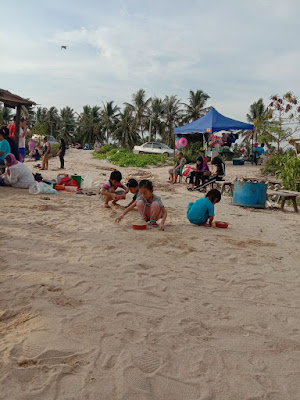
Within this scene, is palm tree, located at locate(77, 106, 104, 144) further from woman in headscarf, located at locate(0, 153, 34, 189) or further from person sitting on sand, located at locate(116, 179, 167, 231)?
person sitting on sand, located at locate(116, 179, 167, 231)

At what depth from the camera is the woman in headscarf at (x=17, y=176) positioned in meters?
8.20

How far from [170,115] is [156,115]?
1717 millimetres

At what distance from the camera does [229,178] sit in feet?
48.5

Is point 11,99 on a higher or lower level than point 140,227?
higher

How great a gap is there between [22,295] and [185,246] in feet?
7.52

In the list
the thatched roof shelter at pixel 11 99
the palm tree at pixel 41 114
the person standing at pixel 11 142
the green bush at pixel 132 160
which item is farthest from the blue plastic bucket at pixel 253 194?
the palm tree at pixel 41 114

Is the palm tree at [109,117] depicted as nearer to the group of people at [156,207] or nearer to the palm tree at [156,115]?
the palm tree at [156,115]

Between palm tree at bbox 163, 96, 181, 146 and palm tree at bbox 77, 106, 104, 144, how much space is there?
9.64m

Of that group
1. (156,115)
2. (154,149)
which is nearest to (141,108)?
(156,115)

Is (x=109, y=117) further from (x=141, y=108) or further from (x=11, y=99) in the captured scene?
(x=11, y=99)

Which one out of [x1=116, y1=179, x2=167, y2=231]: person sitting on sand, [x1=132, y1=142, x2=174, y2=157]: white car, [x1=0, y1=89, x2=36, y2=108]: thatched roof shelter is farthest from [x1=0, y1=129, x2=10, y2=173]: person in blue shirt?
[x1=132, y1=142, x2=174, y2=157]: white car

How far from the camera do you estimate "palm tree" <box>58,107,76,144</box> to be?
48.5 metres

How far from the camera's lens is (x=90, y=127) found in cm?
4684

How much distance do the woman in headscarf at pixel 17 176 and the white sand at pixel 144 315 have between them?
3.41 meters
